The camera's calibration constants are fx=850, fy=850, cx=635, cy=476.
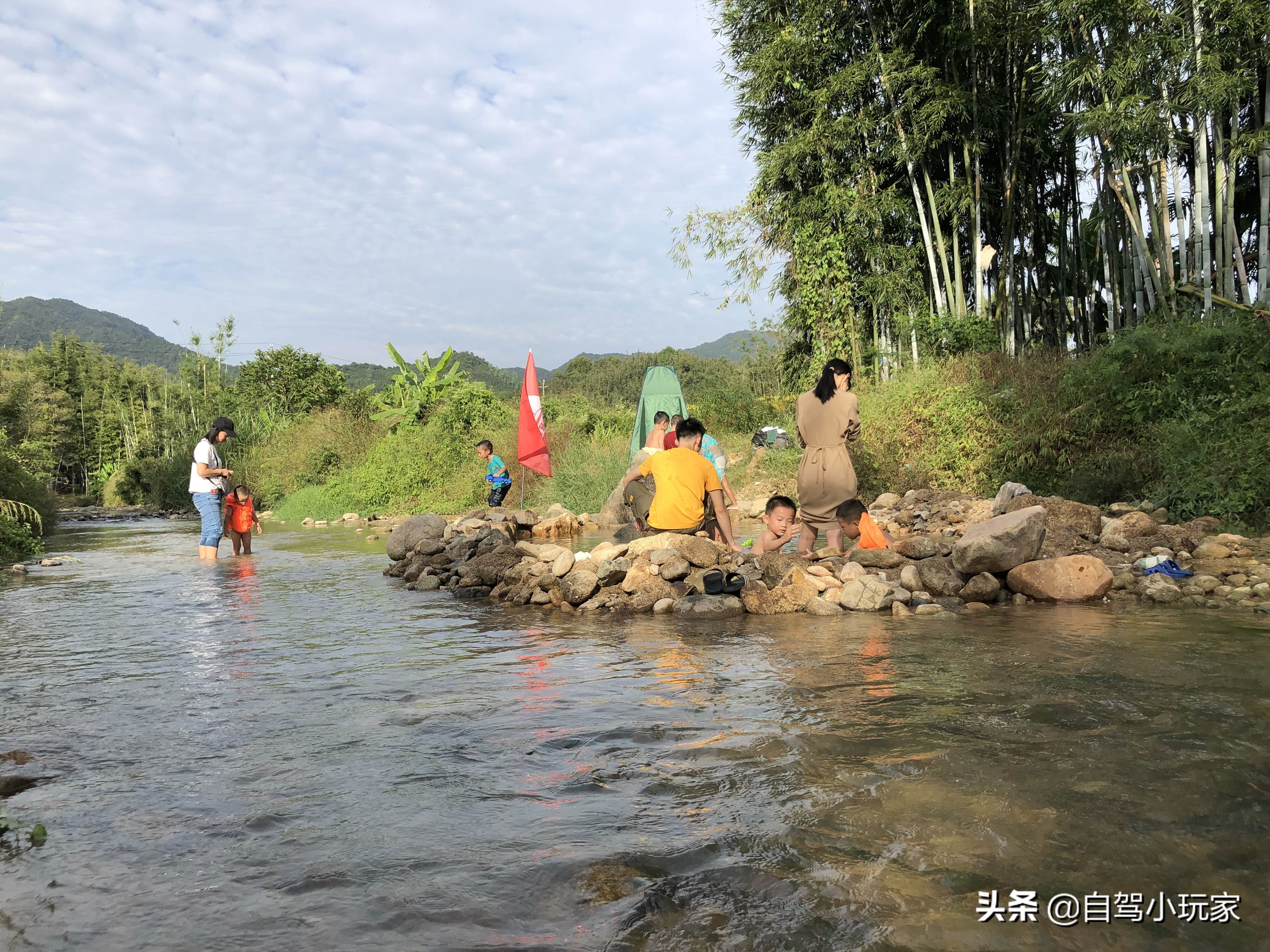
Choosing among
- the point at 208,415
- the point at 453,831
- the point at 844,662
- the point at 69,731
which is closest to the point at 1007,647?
the point at 844,662

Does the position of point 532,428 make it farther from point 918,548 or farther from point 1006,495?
point 918,548

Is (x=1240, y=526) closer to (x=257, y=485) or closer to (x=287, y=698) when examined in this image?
(x=287, y=698)

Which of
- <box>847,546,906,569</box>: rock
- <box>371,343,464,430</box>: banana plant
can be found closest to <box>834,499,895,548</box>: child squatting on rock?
<box>847,546,906,569</box>: rock

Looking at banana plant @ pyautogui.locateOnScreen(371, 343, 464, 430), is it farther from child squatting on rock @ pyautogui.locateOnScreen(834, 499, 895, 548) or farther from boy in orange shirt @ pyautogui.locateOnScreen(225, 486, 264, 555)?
child squatting on rock @ pyautogui.locateOnScreen(834, 499, 895, 548)

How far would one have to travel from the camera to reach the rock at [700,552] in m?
7.44

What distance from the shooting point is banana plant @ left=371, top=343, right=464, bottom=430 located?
23641 mm

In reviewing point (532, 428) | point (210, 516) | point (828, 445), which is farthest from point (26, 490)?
point (828, 445)

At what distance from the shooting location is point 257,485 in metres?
27.3

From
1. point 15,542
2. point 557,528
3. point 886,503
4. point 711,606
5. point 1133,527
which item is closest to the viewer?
point 711,606

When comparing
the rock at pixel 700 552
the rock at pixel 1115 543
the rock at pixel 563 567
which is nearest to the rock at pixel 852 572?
the rock at pixel 700 552

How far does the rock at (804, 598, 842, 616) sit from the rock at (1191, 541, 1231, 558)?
3120 millimetres

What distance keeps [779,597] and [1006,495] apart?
3.80 meters

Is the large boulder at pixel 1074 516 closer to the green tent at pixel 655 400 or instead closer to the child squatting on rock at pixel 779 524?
the child squatting on rock at pixel 779 524

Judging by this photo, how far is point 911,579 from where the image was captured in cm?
701
